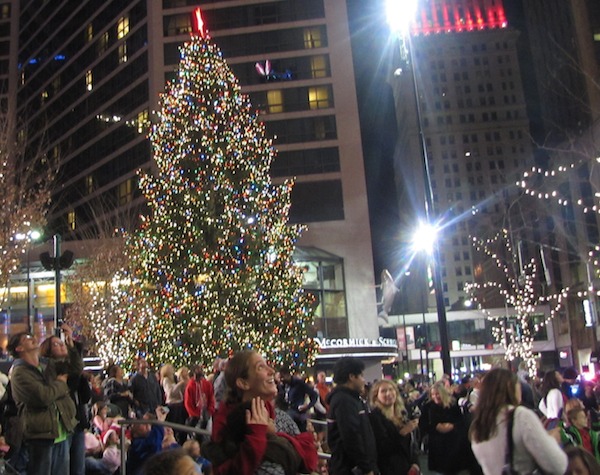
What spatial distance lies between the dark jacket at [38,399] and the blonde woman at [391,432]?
3.08m

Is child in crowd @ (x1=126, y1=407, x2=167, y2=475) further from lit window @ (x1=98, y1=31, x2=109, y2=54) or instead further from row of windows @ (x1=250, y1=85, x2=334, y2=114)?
lit window @ (x1=98, y1=31, x2=109, y2=54)

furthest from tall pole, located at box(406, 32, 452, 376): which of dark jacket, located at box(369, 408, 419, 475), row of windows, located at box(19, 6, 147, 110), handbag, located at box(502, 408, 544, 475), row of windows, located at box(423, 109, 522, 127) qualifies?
row of windows, located at box(423, 109, 522, 127)

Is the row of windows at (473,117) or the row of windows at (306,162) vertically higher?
the row of windows at (473,117)

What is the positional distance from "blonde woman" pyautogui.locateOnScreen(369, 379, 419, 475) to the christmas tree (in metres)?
17.7

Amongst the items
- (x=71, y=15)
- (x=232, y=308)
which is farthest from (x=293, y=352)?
(x=71, y=15)

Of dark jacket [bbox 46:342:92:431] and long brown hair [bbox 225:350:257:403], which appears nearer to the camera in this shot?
long brown hair [bbox 225:350:257:403]

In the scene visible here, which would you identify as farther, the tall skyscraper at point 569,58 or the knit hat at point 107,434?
the tall skyscraper at point 569,58

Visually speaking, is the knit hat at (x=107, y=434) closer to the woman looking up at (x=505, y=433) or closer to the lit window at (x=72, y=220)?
the woman looking up at (x=505, y=433)

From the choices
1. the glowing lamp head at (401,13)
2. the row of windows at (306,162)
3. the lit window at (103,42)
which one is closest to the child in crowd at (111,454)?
the glowing lamp head at (401,13)

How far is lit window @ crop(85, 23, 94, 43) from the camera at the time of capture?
69537 millimetres

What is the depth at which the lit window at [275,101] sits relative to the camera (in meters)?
55.8

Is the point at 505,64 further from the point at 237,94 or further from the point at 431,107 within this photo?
the point at 237,94

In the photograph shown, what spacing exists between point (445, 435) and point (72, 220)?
64.1m

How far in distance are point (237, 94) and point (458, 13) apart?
509ft
